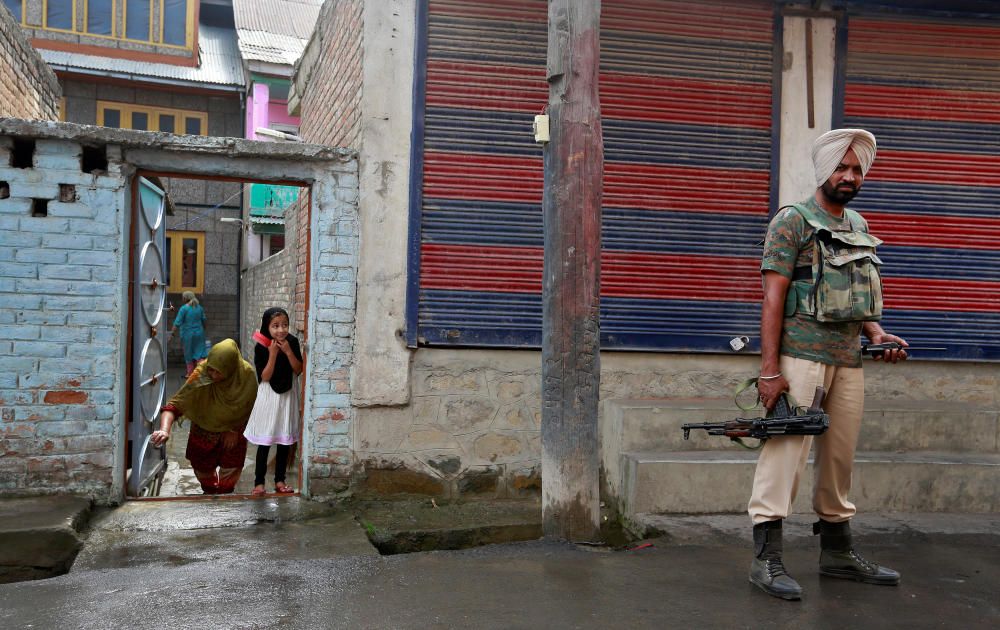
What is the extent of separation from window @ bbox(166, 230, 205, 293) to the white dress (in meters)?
13.9

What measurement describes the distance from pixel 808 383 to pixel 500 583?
1549mm

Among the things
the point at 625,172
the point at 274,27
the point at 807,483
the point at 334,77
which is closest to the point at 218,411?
the point at 334,77

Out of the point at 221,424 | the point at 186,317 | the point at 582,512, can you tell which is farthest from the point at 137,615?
the point at 186,317

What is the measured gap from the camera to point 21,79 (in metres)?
6.91

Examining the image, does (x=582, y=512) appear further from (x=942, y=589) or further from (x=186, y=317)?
(x=186, y=317)

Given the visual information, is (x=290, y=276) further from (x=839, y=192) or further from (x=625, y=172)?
(x=839, y=192)

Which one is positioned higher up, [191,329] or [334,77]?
[334,77]

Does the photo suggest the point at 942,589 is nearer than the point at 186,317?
Yes

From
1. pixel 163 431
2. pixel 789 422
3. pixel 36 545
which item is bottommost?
pixel 36 545

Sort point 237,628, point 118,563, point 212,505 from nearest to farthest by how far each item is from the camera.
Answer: point 237,628
point 118,563
point 212,505

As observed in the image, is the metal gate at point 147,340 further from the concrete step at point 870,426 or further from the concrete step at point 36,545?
the concrete step at point 870,426

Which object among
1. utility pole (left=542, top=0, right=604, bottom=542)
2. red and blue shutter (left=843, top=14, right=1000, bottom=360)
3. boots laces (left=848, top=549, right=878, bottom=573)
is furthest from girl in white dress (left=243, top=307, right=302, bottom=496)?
red and blue shutter (left=843, top=14, right=1000, bottom=360)

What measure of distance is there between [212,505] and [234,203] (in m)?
15.1

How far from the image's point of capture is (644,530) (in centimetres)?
434
